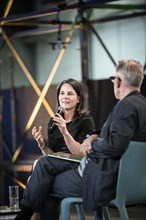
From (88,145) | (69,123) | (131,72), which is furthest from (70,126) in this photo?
(131,72)

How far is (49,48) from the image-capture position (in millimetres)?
9250

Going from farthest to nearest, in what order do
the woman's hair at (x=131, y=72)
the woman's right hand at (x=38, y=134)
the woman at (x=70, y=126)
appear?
1. the woman's right hand at (x=38, y=134)
2. the woman at (x=70, y=126)
3. the woman's hair at (x=131, y=72)

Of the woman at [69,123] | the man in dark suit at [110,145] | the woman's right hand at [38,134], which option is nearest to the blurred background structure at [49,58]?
the woman at [69,123]

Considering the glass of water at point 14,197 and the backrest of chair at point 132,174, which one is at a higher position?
the backrest of chair at point 132,174

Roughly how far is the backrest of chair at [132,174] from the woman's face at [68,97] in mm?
1064

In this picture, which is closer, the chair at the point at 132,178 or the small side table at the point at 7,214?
the chair at the point at 132,178

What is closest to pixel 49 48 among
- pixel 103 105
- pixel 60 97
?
pixel 103 105

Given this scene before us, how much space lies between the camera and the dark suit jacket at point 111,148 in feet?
9.21

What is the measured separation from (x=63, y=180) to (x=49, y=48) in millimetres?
6227

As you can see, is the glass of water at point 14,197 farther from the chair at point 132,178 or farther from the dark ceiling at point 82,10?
the dark ceiling at point 82,10

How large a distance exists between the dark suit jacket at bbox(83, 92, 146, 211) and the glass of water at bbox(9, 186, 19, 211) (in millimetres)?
1152

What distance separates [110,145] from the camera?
2803 mm

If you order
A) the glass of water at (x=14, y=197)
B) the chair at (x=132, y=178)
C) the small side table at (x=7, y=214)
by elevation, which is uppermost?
the chair at (x=132, y=178)

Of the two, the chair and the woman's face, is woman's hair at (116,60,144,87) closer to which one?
the chair
